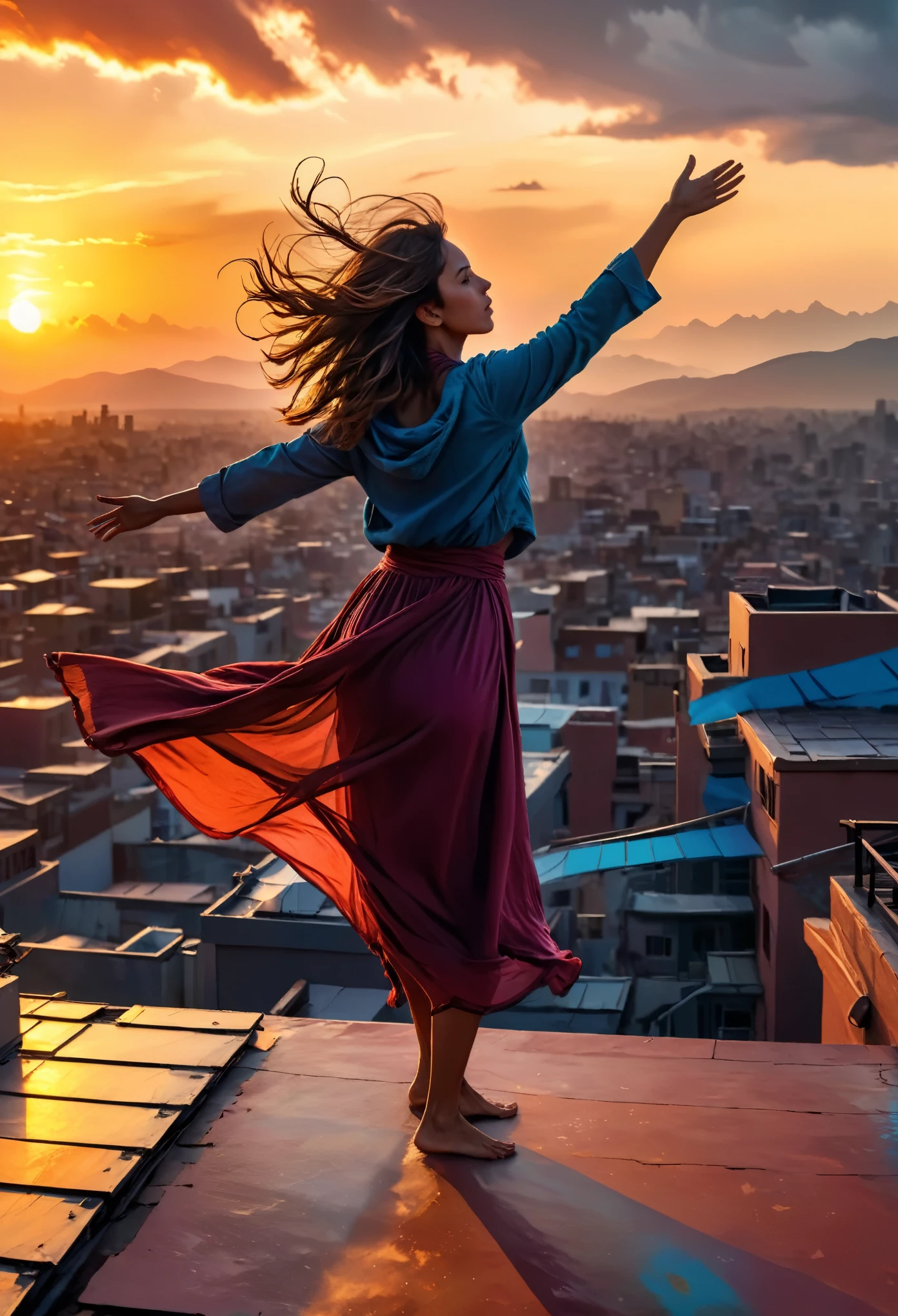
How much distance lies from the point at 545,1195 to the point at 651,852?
24.3 ft

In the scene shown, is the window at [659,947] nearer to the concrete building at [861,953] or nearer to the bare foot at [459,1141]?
the concrete building at [861,953]

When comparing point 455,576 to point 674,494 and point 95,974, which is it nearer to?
point 95,974

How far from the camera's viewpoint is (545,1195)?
6.31 feet

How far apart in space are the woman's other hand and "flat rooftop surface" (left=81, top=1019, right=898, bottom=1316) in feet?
3.32

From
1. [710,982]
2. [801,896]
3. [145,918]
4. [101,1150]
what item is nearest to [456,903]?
[101,1150]

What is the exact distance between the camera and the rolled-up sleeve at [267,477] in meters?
2.04

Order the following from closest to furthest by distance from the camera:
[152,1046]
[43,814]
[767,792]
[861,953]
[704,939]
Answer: [152,1046], [861,953], [767,792], [704,939], [43,814]

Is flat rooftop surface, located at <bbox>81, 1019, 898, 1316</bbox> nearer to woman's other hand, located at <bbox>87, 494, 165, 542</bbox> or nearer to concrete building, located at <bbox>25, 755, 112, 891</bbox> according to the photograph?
woman's other hand, located at <bbox>87, 494, 165, 542</bbox>

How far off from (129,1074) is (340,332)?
4.40 ft

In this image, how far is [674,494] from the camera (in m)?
45.9

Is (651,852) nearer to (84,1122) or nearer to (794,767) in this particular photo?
(794,767)

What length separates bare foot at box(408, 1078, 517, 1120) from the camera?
216 centimetres

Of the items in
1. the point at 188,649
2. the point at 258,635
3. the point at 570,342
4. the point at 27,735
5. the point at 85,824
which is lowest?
the point at 85,824

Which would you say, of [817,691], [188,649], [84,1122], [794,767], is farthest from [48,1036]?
Answer: [188,649]
